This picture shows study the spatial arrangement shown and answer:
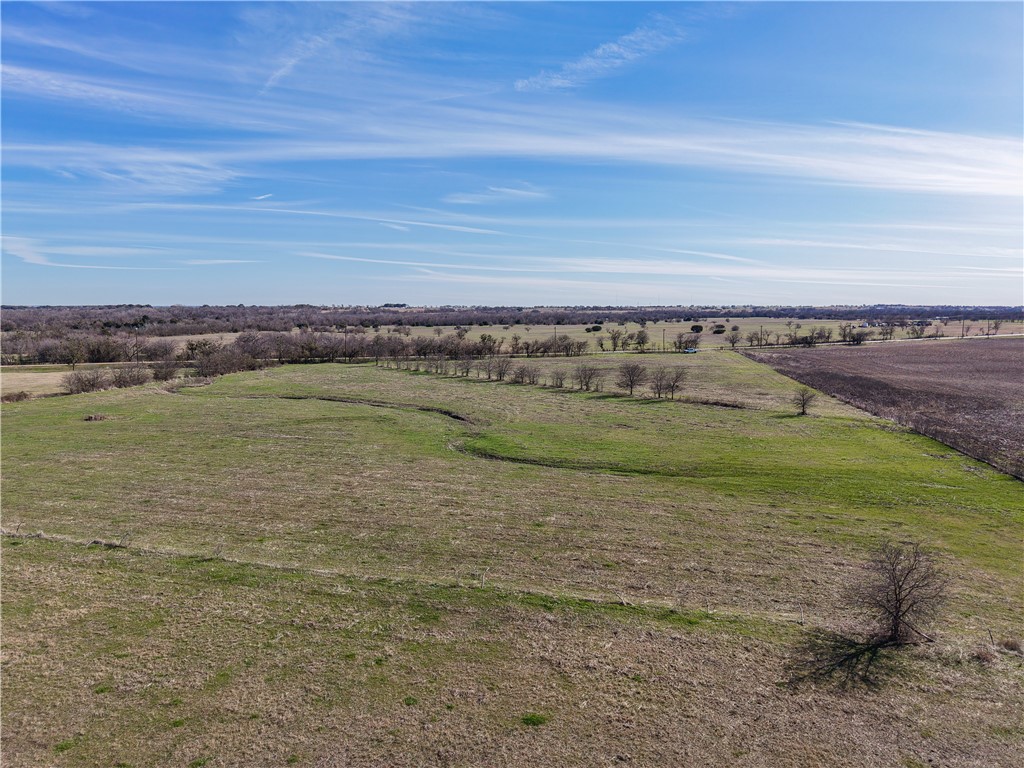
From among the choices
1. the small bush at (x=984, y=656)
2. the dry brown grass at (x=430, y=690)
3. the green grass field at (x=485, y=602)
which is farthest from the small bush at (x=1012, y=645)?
the dry brown grass at (x=430, y=690)

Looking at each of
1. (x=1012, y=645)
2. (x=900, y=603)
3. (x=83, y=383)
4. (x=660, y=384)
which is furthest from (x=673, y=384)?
(x=83, y=383)

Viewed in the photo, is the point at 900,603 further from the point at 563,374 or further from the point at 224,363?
the point at 224,363

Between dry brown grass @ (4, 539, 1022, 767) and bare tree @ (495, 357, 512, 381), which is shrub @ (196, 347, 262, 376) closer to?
bare tree @ (495, 357, 512, 381)

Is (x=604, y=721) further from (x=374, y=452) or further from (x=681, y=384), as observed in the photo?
(x=681, y=384)

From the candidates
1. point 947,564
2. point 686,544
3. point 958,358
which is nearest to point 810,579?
point 686,544

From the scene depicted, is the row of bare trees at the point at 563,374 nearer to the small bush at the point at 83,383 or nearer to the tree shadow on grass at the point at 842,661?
the small bush at the point at 83,383

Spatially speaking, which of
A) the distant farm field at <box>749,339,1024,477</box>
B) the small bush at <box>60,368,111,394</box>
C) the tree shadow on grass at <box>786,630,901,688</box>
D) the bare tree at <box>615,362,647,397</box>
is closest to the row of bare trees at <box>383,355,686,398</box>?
the bare tree at <box>615,362,647,397</box>
